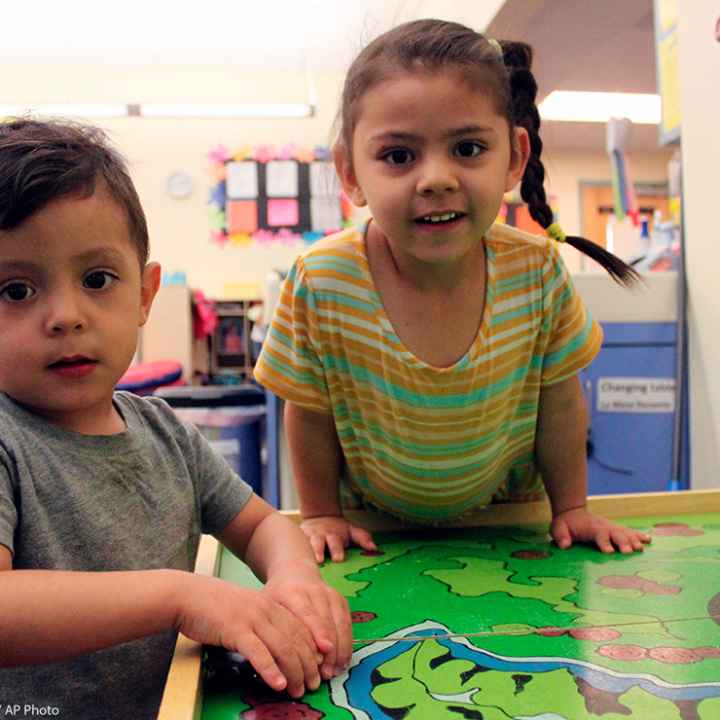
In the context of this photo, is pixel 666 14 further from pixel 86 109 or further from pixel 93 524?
pixel 86 109

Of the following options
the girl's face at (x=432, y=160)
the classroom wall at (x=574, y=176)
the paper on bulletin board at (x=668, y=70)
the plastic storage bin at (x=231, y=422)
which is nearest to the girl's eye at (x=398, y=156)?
the girl's face at (x=432, y=160)

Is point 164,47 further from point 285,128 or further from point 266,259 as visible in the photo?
point 266,259

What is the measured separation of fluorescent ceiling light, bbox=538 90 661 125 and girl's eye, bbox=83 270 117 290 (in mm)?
4607

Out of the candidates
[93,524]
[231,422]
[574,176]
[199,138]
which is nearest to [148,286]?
[93,524]

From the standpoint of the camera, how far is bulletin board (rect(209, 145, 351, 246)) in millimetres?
5551

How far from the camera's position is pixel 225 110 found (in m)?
5.04

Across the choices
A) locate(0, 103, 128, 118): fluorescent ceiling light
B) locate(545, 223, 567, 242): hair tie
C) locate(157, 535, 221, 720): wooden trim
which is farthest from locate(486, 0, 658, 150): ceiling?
locate(0, 103, 128, 118): fluorescent ceiling light

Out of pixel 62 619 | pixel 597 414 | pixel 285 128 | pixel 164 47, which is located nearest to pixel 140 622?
pixel 62 619

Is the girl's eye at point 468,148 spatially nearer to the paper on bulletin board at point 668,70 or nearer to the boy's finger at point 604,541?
the boy's finger at point 604,541

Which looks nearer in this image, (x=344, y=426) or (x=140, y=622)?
(x=140, y=622)

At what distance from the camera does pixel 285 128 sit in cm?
563

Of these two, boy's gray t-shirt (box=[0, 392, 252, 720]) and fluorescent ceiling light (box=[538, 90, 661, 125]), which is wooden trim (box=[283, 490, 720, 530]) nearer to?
boy's gray t-shirt (box=[0, 392, 252, 720])

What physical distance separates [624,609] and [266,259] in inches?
204

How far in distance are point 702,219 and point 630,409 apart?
449 millimetres
